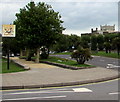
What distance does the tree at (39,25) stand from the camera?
29.2 metres

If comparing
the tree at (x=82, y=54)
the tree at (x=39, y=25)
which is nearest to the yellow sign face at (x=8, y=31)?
the tree at (x=82, y=54)

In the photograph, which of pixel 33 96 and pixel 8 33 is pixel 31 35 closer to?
pixel 8 33

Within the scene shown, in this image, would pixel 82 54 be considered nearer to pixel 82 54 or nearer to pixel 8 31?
pixel 82 54

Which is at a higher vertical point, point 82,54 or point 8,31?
point 8,31

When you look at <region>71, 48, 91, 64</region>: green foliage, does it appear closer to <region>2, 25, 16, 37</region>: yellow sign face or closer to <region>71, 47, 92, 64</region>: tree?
<region>71, 47, 92, 64</region>: tree

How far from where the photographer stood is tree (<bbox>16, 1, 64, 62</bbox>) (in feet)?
95.8

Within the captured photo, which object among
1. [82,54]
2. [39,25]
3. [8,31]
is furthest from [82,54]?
[39,25]

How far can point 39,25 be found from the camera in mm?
28984

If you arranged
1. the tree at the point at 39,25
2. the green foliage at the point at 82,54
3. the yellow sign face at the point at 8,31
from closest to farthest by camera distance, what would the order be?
1. the yellow sign face at the point at 8,31
2. the green foliage at the point at 82,54
3. the tree at the point at 39,25

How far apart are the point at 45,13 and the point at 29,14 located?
2.07 meters

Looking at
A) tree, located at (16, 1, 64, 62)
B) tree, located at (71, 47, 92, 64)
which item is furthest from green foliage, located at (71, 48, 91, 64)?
tree, located at (16, 1, 64, 62)

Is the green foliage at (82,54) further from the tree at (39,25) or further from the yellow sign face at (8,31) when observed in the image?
the tree at (39,25)

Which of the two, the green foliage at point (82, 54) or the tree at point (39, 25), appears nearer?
the green foliage at point (82, 54)

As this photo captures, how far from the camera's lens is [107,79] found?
518 inches
